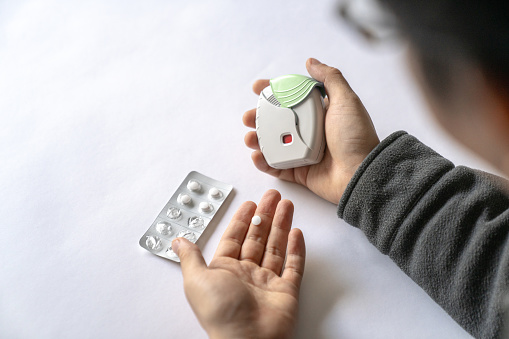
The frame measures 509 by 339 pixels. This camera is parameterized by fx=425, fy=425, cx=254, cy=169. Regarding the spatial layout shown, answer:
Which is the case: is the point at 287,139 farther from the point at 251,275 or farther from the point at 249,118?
the point at 251,275

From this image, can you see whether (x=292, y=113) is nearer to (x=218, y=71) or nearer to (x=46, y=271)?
(x=218, y=71)

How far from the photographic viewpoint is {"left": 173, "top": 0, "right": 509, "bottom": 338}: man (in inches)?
19.4

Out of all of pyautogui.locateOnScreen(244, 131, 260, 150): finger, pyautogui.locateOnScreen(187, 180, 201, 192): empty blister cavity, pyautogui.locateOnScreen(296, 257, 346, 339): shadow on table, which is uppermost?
pyautogui.locateOnScreen(244, 131, 260, 150): finger

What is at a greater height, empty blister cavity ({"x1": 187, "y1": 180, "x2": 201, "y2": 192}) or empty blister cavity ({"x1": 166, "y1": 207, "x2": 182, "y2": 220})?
empty blister cavity ({"x1": 187, "y1": 180, "x2": 201, "y2": 192})

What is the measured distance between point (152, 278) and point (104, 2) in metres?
0.61

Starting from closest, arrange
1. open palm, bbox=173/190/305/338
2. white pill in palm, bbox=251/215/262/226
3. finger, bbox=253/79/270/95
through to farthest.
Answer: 1. open palm, bbox=173/190/305/338
2. white pill in palm, bbox=251/215/262/226
3. finger, bbox=253/79/270/95

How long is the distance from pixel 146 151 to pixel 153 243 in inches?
6.6

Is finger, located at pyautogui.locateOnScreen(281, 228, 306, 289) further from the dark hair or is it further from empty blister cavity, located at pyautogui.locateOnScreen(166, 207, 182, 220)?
the dark hair

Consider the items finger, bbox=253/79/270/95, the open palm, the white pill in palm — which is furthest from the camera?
finger, bbox=253/79/270/95

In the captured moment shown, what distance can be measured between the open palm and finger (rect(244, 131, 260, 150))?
9 cm

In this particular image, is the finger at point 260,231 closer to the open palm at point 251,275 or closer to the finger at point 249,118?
the open palm at point 251,275

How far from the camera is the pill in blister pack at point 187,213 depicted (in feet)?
2.02

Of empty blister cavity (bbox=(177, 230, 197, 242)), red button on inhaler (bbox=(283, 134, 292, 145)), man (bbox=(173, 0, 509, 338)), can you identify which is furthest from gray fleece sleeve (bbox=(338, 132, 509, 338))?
empty blister cavity (bbox=(177, 230, 197, 242))

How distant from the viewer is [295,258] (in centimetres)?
56
